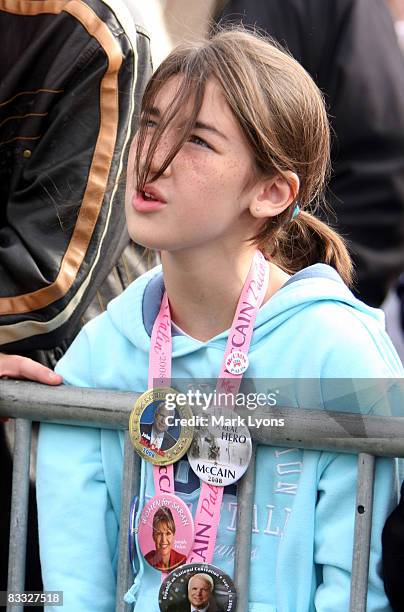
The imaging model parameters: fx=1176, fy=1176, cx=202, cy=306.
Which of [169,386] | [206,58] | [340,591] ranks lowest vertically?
[340,591]

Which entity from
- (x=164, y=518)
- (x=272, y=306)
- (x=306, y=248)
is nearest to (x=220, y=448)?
(x=164, y=518)

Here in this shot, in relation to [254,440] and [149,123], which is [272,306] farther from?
[149,123]

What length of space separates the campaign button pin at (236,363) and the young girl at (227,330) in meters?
0.03

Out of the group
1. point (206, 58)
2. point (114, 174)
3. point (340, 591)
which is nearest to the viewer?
point (340, 591)

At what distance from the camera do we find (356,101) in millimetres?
2930

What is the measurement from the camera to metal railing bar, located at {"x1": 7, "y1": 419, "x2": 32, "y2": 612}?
2.29m

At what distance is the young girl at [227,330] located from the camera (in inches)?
82.6

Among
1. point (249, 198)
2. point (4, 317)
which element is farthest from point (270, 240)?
point (4, 317)

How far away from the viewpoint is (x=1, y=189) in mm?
2521

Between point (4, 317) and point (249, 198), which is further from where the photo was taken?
point (4, 317)

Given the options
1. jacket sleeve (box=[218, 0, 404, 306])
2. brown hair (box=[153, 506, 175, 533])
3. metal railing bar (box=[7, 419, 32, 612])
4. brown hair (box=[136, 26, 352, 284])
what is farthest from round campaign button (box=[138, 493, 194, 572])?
jacket sleeve (box=[218, 0, 404, 306])

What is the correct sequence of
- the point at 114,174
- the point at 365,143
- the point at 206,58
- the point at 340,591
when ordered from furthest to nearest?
the point at 365,143
the point at 114,174
the point at 206,58
the point at 340,591

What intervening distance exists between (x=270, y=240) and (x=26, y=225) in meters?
0.51

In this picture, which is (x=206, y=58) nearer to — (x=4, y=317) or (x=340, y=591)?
(x=4, y=317)
